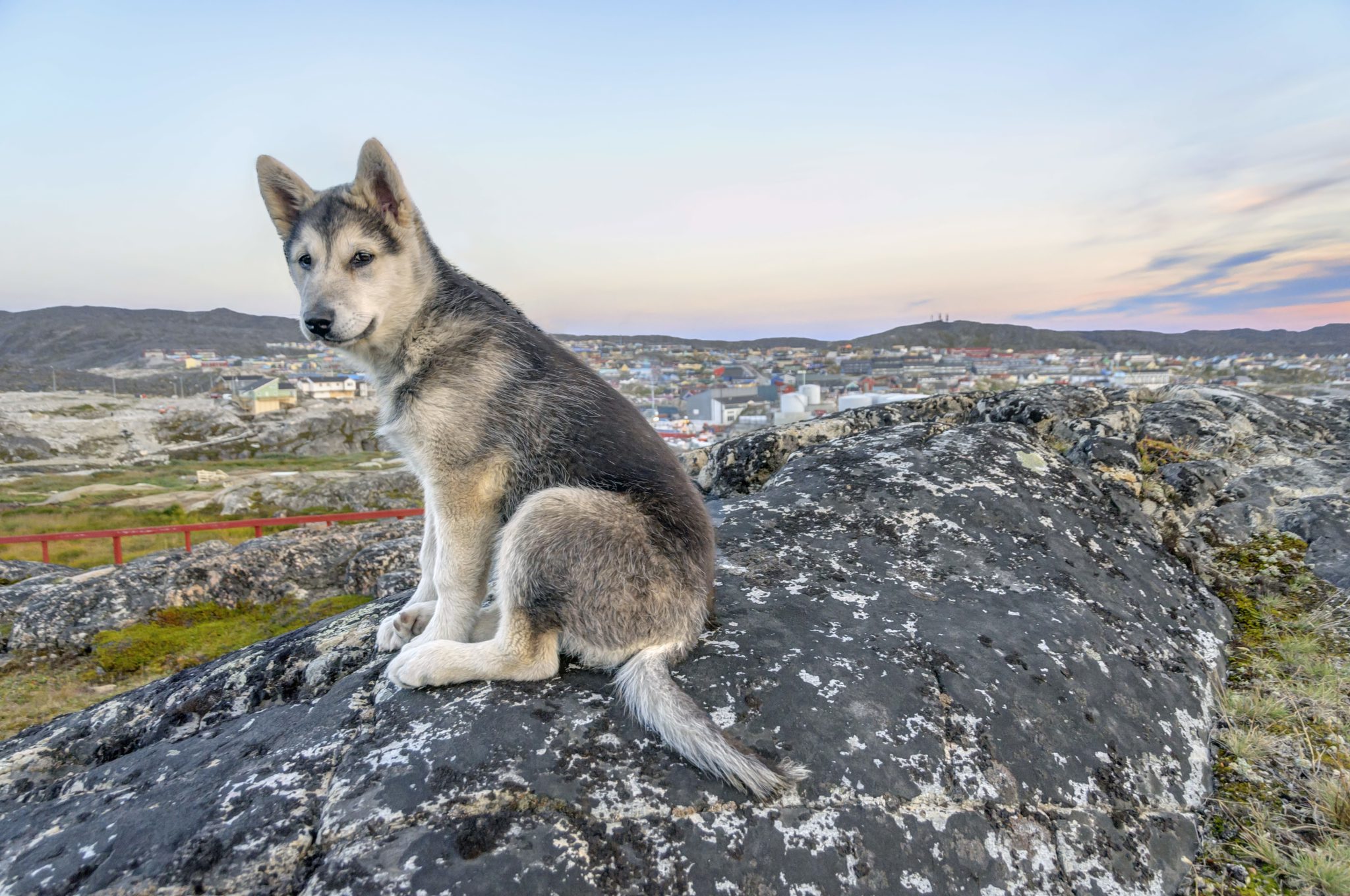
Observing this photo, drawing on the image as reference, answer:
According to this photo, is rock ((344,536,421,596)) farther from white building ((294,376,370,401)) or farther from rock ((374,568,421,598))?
white building ((294,376,370,401))

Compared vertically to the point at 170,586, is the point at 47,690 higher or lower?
lower

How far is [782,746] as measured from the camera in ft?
9.10

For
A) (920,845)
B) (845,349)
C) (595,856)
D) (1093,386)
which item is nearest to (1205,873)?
(920,845)

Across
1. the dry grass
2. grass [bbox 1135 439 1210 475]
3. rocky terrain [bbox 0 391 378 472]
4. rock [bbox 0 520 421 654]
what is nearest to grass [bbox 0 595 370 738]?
the dry grass

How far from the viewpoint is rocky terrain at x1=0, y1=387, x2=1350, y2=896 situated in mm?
2342

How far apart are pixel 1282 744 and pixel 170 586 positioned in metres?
12.5

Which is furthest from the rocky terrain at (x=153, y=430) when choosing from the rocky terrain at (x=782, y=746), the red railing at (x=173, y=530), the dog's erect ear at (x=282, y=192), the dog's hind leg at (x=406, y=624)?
the rocky terrain at (x=782, y=746)

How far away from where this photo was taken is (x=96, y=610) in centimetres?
928

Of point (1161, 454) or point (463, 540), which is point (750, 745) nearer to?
point (463, 540)

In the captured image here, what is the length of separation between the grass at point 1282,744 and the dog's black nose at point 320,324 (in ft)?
16.3

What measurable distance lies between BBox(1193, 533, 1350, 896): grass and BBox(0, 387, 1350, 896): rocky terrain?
13cm

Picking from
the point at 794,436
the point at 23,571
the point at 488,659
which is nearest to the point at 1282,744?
the point at 488,659

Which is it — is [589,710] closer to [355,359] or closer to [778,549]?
[778,549]

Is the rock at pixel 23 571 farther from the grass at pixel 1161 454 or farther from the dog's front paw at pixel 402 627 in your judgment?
the grass at pixel 1161 454
